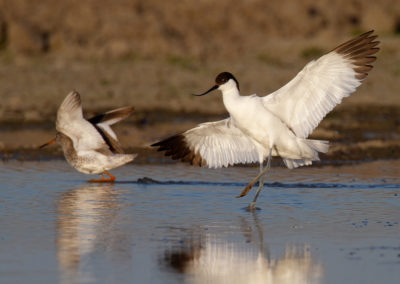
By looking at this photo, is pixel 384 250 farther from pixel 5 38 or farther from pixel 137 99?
pixel 5 38

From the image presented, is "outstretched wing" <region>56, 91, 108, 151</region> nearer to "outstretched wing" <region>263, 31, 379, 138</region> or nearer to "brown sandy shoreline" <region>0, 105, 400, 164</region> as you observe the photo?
"brown sandy shoreline" <region>0, 105, 400, 164</region>

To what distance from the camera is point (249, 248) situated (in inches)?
277

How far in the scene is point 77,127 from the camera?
36.5ft

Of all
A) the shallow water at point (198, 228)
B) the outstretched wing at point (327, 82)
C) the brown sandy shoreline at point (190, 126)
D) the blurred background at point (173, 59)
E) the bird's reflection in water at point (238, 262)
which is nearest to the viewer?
the bird's reflection in water at point (238, 262)

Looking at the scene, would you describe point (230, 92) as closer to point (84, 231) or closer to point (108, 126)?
point (84, 231)

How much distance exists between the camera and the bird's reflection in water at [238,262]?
6137 millimetres

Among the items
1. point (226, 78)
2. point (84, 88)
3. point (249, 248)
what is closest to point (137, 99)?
point (84, 88)

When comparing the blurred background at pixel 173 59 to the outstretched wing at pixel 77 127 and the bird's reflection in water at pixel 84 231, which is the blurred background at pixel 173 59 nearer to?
the outstretched wing at pixel 77 127

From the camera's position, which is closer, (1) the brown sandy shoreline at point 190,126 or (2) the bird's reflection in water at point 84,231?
(2) the bird's reflection in water at point 84,231

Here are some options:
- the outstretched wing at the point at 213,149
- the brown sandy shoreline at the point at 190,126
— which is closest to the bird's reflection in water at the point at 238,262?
the outstretched wing at the point at 213,149

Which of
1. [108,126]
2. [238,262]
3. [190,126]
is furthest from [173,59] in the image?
[238,262]

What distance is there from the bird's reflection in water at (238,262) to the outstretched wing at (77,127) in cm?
392

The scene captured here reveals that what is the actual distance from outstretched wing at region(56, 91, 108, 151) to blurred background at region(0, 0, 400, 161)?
90.2 inches

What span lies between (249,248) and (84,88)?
14.3 metres
